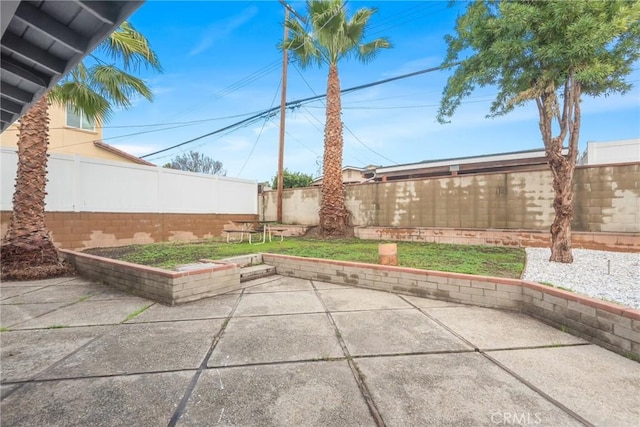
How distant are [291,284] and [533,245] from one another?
7.12 metres

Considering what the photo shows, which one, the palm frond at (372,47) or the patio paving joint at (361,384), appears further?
the palm frond at (372,47)

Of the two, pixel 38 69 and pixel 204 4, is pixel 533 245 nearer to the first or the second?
pixel 38 69

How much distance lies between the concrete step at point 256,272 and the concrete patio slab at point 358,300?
1815 mm

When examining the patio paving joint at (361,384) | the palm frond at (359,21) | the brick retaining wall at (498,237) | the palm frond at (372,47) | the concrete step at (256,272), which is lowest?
the patio paving joint at (361,384)

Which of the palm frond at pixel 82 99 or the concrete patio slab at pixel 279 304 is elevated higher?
the palm frond at pixel 82 99

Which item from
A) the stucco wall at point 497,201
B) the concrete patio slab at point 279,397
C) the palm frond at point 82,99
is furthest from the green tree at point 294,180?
the concrete patio slab at point 279,397

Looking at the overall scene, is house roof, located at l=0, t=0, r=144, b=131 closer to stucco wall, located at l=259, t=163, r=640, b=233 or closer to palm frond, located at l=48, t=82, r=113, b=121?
palm frond, located at l=48, t=82, r=113, b=121

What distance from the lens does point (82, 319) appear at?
150 inches

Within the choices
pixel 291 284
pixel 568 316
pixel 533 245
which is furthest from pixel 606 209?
pixel 291 284

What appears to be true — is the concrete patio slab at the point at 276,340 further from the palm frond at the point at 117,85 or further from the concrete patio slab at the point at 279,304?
the palm frond at the point at 117,85

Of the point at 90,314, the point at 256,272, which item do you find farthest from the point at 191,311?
the point at 256,272

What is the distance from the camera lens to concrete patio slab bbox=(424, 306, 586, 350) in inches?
120

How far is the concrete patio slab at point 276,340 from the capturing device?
273 centimetres

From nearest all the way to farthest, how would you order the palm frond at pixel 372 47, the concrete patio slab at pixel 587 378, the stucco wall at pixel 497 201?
the concrete patio slab at pixel 587 378
the stucco wall at pixel 497 201
the palm frond at pixel 372 47
